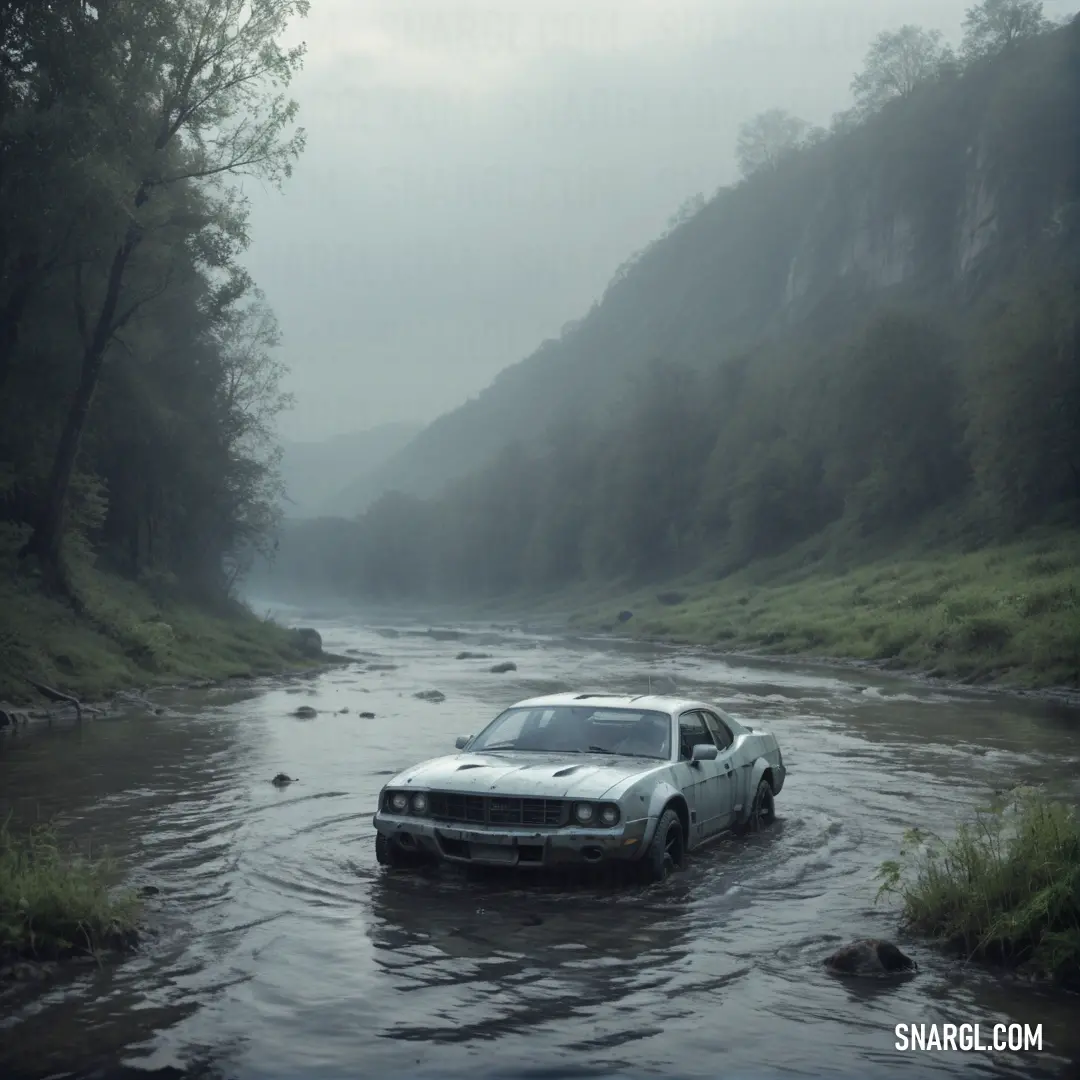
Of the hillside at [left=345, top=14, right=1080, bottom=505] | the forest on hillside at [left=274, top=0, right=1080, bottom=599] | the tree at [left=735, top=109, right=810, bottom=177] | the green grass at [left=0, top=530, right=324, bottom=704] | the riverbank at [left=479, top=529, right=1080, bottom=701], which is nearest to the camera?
the green grass at [left=0, top=530, right=324, bottom=704]

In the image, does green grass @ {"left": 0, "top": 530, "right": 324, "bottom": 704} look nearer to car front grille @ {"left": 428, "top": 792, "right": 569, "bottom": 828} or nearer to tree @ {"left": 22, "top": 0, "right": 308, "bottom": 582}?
tree @ {"left": 22, "top": 0, "right": 308, "bottom": 582}

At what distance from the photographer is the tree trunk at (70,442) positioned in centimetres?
3039

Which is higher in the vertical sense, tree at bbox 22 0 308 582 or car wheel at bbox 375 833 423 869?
tree at bbox 22 0 308 582

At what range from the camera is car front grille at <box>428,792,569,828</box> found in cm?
962

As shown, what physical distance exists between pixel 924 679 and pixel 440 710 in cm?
1537

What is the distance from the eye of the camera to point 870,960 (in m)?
7.66

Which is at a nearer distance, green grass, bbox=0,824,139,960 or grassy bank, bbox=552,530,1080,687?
green grass, bbox=0,824,139,960

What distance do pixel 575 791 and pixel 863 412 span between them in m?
66.1

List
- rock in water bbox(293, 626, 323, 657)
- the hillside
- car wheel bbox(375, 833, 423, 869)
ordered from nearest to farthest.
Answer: car wheel bbox(375, 833, 423, 869) → rock in water bbox(293, 626, 323, 657) → the hillside

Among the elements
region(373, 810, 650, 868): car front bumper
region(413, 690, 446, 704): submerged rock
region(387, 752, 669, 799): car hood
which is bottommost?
region(413, 690, 446, 704): submerged rock

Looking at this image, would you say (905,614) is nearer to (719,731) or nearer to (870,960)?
(719,731)

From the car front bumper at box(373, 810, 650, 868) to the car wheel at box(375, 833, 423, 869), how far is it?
39cm

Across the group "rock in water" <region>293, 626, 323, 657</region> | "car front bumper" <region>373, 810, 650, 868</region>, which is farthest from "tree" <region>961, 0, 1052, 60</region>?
"car front bumper" <region>373, 810, 650, 868</region>

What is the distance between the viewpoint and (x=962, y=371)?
2768 inches
